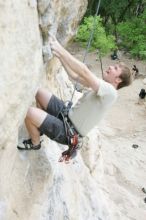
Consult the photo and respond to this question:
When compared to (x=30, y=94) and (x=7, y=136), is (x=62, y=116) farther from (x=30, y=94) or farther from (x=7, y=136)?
(x=7, y=136)

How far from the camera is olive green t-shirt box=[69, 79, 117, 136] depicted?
5508 mm

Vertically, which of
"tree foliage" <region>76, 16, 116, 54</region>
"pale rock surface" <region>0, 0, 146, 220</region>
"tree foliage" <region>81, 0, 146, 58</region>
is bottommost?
"tree foliage" <region>81, 0, 146, 58</region>

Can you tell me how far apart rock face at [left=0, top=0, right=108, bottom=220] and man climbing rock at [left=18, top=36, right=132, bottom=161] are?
11.3 inches

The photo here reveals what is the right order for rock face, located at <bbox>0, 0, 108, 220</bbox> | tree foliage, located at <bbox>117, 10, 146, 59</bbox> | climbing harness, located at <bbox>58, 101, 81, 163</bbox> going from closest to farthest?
1. rock face, located at <bbox>0, 0, 108, 220</bbox>
2. climbing harness, located at <bbox>58, 101, 81, 163</bbox>
3. tree foliage, located at <bbox>117, 10, 146, 59</bbox>

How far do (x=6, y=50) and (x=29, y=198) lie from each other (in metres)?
2.74

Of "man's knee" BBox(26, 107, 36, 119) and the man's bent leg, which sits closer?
"man's knee" BBox(26, 107, 36, 119)

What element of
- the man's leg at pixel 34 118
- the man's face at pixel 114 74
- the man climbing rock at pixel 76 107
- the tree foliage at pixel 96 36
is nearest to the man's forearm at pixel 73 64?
the man climbing rock at pixel 76 107

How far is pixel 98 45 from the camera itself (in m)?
23.9

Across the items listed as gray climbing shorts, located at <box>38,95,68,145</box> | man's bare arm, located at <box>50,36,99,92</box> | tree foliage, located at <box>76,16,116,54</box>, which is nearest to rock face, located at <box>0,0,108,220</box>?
man's bare arm, located at <box>50,36,99,92</box>

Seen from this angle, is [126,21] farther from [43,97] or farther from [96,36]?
[43,97]

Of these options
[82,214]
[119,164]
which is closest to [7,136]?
[82,214]

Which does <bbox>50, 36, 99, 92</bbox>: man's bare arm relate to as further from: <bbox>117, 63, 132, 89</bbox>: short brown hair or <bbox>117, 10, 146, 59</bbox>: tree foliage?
<bbox>117, 10, 146, 59</bbox>: tree foliage

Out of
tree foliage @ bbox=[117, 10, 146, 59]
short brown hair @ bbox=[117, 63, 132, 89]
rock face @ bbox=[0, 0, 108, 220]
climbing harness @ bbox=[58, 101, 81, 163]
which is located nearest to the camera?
rock face @ bbox=[0, 0, 108, 220]

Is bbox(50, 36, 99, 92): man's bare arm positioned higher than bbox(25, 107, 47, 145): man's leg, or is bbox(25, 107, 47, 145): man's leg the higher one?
bbox(50, 36, 99, 92): man's bare arm
